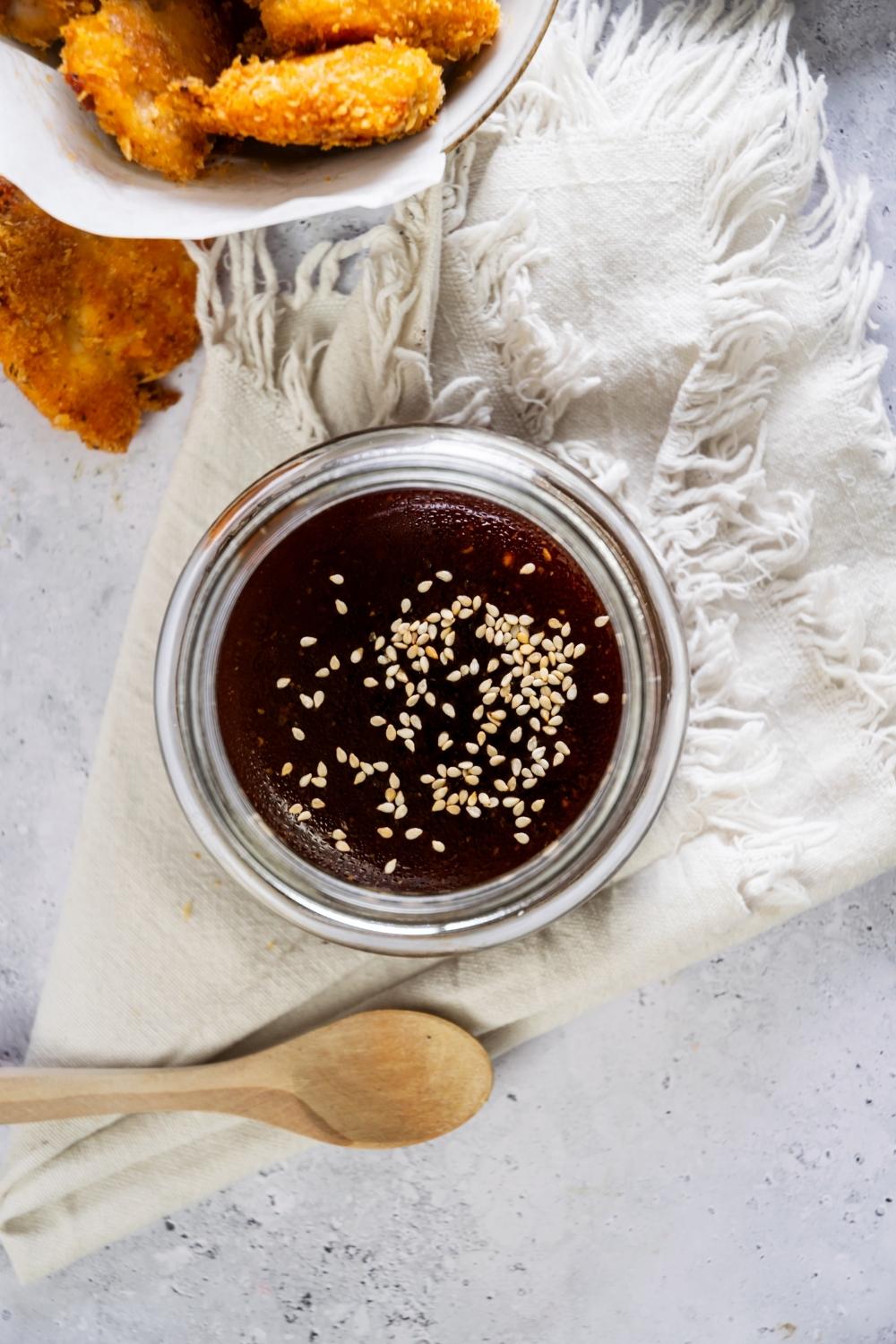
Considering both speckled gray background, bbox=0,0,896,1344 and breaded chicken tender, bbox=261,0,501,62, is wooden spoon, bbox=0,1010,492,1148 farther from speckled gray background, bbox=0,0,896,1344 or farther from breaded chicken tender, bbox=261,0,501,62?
breaded chicken tender, bbox=261,0,501,62

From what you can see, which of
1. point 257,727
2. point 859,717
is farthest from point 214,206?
point 859,717

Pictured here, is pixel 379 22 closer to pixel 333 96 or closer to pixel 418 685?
pixel 333 96

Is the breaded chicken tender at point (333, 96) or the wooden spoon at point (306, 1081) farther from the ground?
the breaded chicken tender at point (333, 96)

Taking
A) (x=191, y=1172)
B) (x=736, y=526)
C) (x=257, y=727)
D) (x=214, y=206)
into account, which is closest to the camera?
(x=214, y=206)

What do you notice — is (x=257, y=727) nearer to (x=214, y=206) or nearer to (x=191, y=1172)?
(x=214, y=206)

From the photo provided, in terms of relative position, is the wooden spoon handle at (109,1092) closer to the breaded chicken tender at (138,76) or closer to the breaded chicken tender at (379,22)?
the breaded chicken tender at (138,76)

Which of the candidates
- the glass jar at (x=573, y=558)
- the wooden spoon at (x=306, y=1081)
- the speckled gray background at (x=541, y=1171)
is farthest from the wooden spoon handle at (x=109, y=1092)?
the glass jar at (x=573, y=558)
